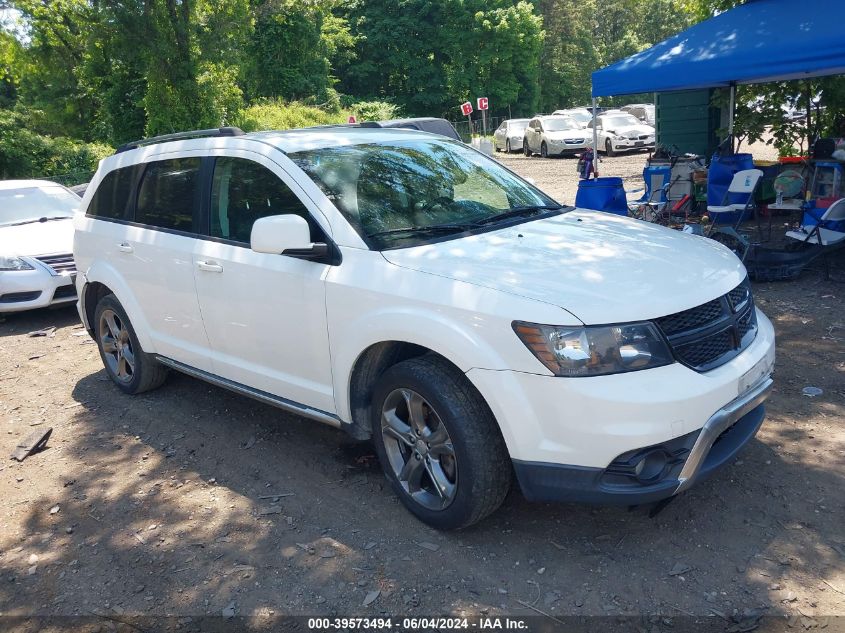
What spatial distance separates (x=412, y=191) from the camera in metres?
Answer: 4.20

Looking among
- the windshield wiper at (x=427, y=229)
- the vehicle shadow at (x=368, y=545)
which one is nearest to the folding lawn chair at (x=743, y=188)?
the vehicle shadow at (x=368, y=545)

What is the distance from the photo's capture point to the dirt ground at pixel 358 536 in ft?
10.3

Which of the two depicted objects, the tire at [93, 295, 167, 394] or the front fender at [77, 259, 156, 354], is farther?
the tire at [93, 295, 167, 394]

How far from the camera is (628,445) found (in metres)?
3.01

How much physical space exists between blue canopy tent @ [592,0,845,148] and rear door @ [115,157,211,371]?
6205 millimetres

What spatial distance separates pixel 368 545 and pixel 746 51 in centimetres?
721

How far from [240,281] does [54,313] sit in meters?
6.04

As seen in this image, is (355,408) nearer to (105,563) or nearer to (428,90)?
(105,563)

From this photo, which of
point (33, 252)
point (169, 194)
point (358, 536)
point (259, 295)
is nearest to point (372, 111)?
point (33, 252)

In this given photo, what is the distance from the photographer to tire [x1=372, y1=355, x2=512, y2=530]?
328 centimetres

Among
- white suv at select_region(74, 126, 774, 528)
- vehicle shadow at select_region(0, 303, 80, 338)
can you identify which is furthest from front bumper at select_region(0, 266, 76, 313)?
white suv at select_region(74, 126, 774, 528)

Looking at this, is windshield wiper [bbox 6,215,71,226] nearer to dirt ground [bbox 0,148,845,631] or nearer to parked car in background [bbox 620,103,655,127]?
dirt ground [bbox 0,148,845,631]

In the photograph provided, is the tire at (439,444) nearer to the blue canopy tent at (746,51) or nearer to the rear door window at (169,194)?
the rear door window at (169,194)

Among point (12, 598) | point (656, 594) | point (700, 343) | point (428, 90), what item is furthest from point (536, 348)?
point (428, 90)
